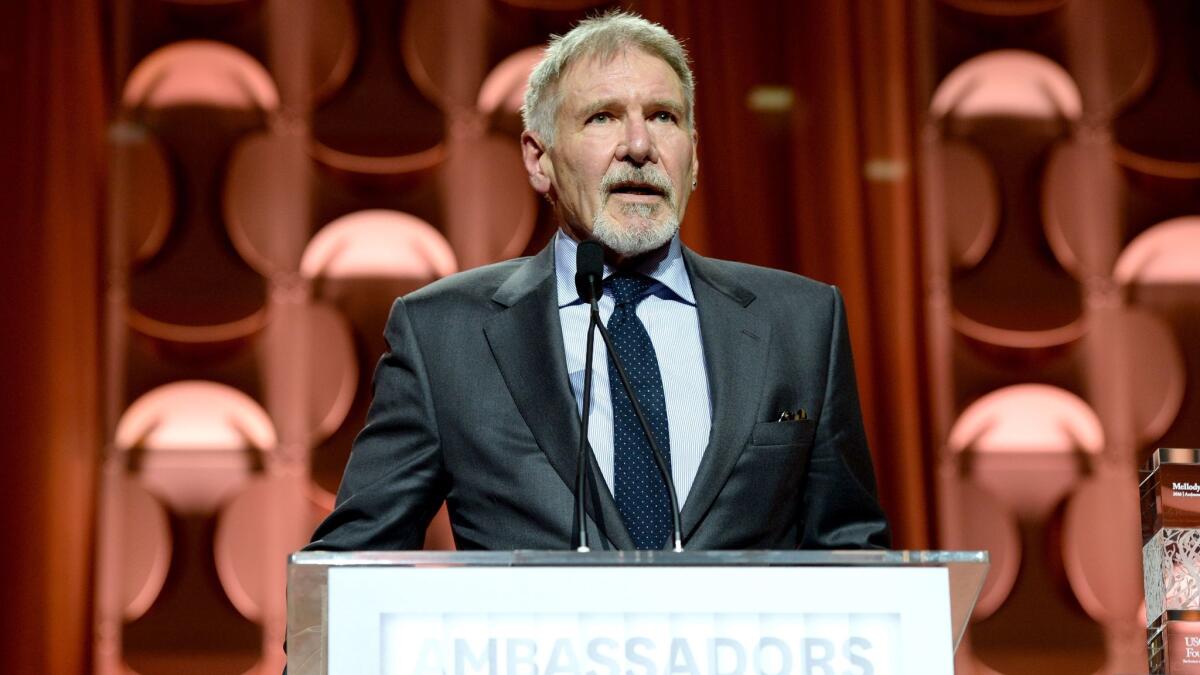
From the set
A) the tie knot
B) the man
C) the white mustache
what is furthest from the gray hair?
the tie knot

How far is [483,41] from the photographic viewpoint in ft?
9.52

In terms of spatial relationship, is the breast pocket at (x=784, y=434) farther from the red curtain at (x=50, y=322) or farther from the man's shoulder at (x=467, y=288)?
the red curtain at (x=50, y=322)

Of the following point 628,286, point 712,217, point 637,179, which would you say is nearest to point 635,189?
point 637,179

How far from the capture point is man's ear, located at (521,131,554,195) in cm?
200

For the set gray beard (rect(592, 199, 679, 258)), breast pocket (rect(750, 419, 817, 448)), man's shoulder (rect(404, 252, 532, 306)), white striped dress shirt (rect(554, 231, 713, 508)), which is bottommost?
breast pocket (rect(750, 419, 817, 448))

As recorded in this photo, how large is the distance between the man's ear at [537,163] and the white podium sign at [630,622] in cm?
95

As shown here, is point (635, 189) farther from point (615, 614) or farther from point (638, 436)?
point (615, 614)

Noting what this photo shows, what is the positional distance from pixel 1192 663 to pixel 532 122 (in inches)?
41.5

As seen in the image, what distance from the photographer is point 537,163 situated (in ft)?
6.63

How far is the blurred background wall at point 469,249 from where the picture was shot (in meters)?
2.71

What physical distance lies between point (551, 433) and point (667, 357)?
0.59ft

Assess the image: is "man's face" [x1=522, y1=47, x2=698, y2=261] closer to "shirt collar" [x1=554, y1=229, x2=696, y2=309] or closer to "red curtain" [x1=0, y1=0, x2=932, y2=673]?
"shirt collar" [x1=554, y1=229, x2=696, y2=309]

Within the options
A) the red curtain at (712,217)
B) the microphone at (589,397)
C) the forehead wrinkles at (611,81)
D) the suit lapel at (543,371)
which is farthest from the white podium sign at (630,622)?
the red curtain at (712,217)

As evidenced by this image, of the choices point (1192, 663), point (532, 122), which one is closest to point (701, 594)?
point (1192, 663)
